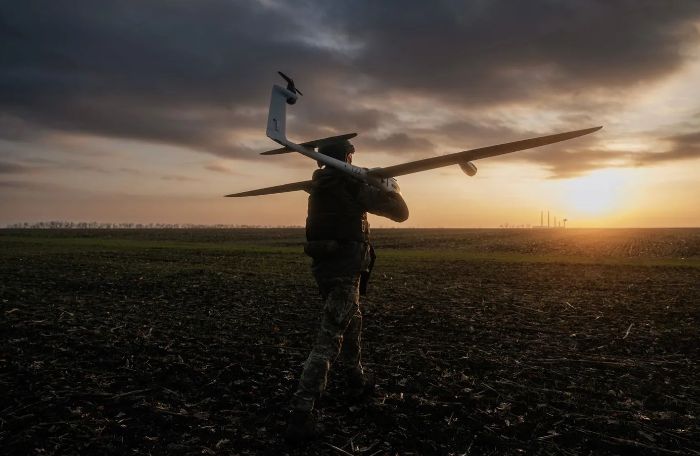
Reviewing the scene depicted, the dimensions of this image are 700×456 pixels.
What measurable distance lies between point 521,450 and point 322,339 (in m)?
2.42

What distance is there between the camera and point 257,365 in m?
7.72

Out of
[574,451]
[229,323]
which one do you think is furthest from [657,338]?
[229,323]

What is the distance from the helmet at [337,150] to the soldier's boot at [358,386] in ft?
9.42

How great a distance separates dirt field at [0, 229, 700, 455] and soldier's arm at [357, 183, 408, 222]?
98.2 inches

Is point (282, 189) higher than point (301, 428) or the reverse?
higher

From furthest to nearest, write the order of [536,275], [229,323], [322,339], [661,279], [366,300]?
[536,275] < [661,279] < [366,300] < [229,323] < [322,339]

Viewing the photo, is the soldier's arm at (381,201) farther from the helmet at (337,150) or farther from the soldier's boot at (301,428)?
the soldier's boot at (301,428)

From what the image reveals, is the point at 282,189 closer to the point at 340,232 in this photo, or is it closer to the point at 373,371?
the point at 340,232

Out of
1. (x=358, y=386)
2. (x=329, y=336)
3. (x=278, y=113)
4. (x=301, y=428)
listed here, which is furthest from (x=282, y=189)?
(x=301, y=428)

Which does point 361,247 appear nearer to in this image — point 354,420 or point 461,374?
point 354,420

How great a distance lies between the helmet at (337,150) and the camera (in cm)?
600

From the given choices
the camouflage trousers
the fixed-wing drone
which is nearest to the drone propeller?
the fixed-wing drone

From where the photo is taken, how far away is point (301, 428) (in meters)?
4.98

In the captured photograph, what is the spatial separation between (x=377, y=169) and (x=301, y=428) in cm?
310
